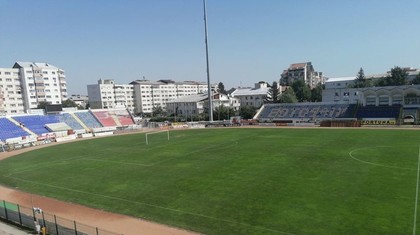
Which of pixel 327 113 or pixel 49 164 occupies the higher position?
pixel 327 113

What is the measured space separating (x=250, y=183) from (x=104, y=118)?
6549 centimetres

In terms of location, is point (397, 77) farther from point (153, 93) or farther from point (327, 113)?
point (153, 93)

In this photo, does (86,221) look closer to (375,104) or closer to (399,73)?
(375,104)

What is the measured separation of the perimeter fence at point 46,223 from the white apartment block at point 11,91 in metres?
103

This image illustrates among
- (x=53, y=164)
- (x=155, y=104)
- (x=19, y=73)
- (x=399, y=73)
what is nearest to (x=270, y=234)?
(x=53, y=164)

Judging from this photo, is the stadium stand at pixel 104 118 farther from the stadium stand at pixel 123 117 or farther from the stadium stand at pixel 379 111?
the stadium stand at pixel 379 111

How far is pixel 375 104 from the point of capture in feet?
225

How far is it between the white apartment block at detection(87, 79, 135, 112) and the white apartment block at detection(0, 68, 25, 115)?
36.8m

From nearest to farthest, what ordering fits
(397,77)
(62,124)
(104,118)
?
(62,124) → (104,118) → (397,77)

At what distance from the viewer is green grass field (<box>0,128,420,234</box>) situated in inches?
688

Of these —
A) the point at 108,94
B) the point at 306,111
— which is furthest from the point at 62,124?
the point at 108,94

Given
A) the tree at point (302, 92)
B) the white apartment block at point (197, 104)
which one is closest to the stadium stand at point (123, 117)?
the white apartment block at point (197, 104)

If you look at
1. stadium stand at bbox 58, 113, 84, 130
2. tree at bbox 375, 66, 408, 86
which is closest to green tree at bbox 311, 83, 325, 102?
tree at bbox 375, 66, 408, 86

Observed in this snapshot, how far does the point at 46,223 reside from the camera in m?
17.5
